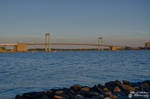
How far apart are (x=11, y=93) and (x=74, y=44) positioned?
41.0 metres

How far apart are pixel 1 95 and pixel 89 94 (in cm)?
242

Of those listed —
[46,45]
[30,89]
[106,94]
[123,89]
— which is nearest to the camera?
[106,94]

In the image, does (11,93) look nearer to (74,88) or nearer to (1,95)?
(1,95)

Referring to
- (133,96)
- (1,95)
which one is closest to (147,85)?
(133,96)

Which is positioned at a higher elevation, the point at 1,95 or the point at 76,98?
the point at 76,98

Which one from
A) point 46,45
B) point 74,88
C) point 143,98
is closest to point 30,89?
point 74,88

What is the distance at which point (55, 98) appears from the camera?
422 cm

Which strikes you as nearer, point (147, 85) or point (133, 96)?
point (133, 96)

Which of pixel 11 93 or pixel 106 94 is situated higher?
pixel 106 94

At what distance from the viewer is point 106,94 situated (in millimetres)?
4387

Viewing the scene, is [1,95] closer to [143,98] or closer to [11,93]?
[11,93]

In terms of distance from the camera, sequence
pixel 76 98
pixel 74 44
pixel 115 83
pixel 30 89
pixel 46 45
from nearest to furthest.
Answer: pixel 76 98
pixel 115 83
pixel 30 89
pixel 74 44
pixel 46 45

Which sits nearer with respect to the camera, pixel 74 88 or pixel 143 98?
pixel 143 98

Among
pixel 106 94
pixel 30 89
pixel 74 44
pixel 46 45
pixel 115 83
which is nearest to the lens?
pixel 106 94
